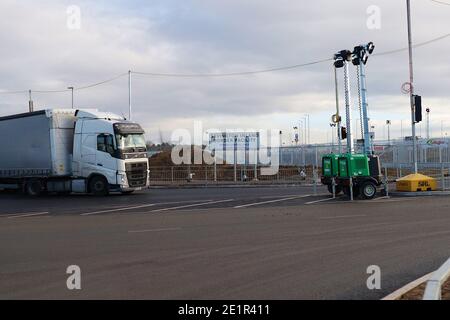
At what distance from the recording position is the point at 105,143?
26516 millimetres

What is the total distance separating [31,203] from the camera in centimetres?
2403

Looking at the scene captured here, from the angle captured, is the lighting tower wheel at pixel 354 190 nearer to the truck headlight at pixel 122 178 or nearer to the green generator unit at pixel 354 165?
the green generator unit at pixel 354 165

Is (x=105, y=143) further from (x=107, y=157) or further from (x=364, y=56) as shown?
(x=364, y=56)

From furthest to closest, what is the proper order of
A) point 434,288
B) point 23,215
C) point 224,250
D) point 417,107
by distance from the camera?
point 417,107, point 23,215, point 224,250, point 434,288

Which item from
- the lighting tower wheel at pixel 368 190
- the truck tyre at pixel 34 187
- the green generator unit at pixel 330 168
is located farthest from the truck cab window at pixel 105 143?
the lighting tower wheel at pixel 368 190

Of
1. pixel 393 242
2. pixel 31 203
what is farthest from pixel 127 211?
pixel 393 242

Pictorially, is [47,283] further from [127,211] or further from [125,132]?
[125,132]

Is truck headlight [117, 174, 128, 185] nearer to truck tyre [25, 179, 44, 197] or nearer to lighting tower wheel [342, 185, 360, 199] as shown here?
truck tyre [25, 179, 44, 197]

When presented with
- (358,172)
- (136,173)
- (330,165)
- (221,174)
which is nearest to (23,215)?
(136,173)

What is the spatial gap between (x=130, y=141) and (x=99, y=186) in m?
2.54

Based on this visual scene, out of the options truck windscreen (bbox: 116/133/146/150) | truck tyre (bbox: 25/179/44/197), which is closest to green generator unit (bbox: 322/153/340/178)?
truck windscreen (bbox: 116/133/146/150)

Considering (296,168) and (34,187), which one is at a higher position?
(296,168)
